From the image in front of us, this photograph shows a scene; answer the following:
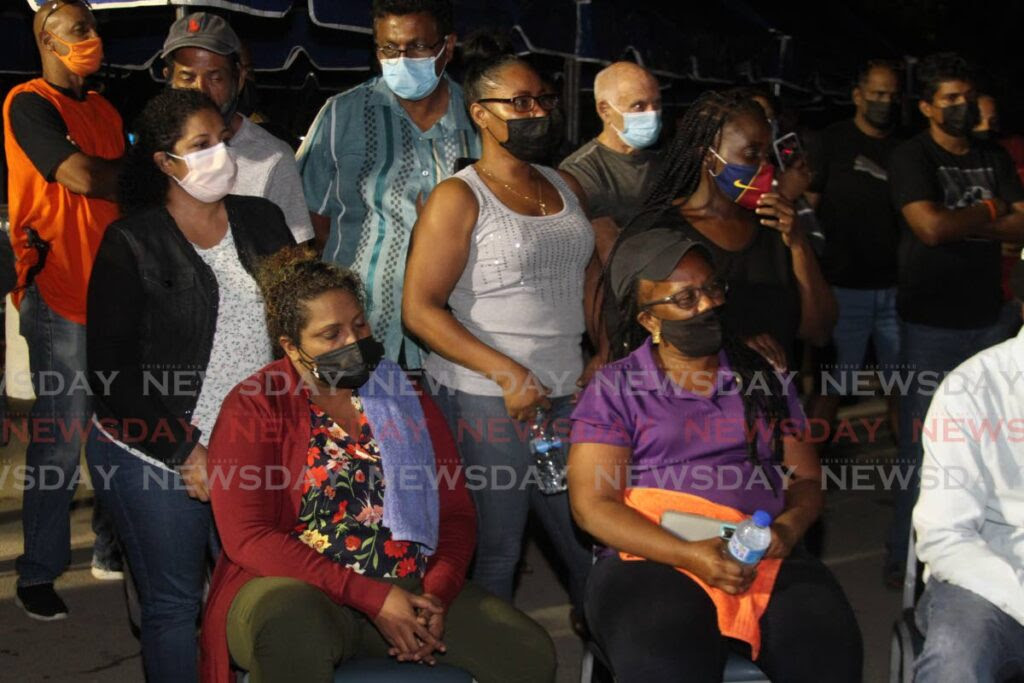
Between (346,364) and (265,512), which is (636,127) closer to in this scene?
(346,364)

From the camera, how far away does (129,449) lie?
12.1 ft

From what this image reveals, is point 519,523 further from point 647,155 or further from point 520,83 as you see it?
point 647,155

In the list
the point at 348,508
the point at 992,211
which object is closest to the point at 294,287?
the point at 348,508

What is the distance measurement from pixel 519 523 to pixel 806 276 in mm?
1163

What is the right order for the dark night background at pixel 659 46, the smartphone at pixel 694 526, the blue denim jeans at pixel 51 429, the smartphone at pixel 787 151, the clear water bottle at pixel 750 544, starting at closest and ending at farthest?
the clear water bottle at pixel 750 544, the smartphone at pixel 694 526, the smartphone at pixel 787 151, the blue denim jeans at pixel 51 429, the dark night background at pixel 659 46

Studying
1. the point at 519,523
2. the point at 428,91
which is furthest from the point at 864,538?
the point at 428,91

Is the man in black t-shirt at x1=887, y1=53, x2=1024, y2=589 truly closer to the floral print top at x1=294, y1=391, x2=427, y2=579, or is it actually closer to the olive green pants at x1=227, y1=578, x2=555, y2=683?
the olive green pants at x1=227, y1=578, x2=555, y2=683

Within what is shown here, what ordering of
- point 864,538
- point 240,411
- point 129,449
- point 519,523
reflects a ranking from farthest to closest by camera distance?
point 864,538 < point 519,523 < point 129,449 < point 240,411

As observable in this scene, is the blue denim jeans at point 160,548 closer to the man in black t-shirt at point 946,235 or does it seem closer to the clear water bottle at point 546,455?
→ the clear water bottle at point 546,455

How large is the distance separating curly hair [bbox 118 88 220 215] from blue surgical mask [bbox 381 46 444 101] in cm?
76

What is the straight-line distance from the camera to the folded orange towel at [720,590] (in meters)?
3.28

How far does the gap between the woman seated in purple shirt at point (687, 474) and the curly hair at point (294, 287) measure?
740 millimetres

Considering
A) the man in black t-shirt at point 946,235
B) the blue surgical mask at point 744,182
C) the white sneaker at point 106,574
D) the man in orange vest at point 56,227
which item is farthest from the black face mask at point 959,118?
the white sneaker at point 106,574

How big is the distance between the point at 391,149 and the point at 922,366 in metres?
2.34
